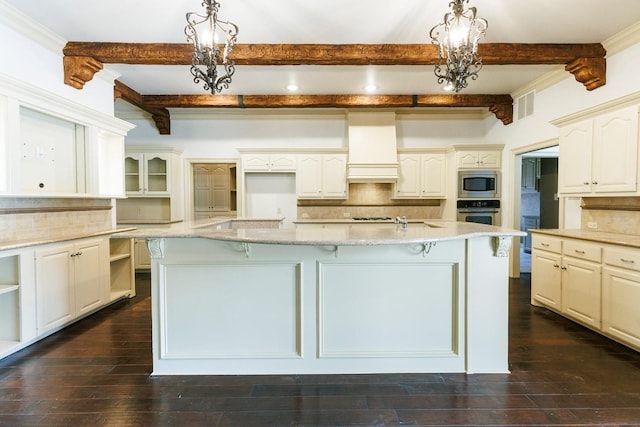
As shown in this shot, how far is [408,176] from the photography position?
5574mm

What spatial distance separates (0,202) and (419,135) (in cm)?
569

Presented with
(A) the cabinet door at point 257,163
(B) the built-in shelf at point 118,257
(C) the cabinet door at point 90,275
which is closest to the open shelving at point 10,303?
(C) the cabinet door at point 90,275

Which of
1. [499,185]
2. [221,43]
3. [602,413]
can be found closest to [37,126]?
[221,43]

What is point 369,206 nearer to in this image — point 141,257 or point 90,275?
point 141,257

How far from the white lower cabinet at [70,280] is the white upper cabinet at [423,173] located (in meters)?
4.50

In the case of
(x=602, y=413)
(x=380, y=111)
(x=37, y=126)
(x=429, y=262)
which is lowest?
(x=602, y=413)

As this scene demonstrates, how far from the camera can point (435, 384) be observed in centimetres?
216

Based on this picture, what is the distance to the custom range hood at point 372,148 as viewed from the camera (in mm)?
5391

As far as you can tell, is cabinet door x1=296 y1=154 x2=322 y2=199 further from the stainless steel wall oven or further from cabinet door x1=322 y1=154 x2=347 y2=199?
the stainless steel wall oven

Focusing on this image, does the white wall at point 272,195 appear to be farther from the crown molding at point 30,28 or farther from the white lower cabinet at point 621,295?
the white lower cabinet at point 621,295

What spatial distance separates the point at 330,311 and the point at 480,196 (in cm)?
397

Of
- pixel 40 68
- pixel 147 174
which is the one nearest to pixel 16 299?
pixel 40 68

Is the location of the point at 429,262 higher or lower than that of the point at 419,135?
lower

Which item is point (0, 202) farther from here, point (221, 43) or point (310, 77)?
point (310, 77)
